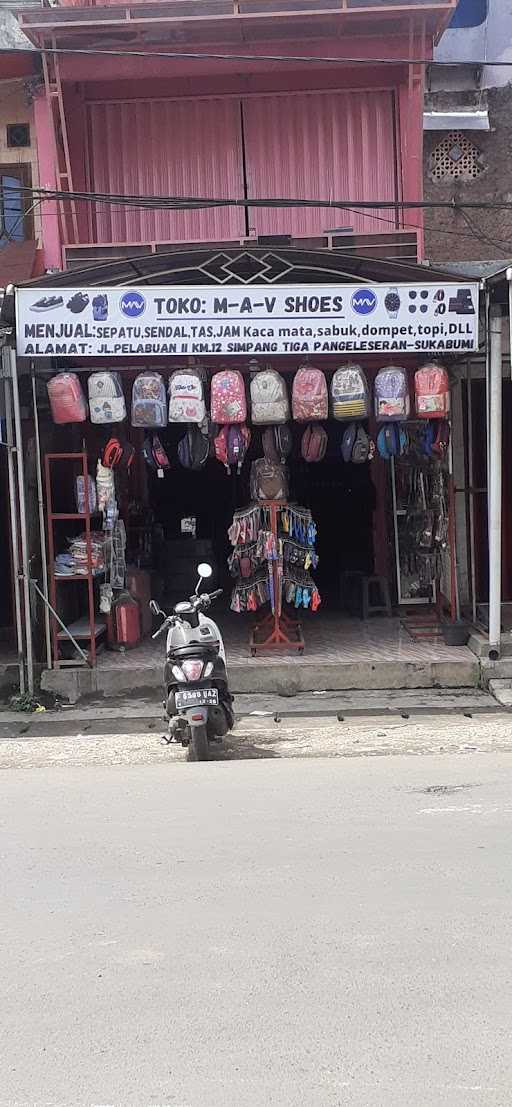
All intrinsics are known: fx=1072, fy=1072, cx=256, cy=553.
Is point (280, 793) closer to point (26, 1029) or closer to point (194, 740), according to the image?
point (194, 740)

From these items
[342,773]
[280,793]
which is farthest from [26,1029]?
[342,773]

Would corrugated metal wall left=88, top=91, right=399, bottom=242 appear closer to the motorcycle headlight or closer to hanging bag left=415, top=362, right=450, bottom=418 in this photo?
hanging bag left=415, top=362, right=450, bottom=418

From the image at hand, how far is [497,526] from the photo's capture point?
10.1 m

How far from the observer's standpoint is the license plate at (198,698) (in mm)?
7496

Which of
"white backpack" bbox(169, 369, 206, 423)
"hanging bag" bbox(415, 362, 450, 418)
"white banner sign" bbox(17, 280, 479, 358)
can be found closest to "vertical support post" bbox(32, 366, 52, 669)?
"white banner sign" bbox(17, 280, 479, 358)

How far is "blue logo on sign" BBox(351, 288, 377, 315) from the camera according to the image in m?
9.71

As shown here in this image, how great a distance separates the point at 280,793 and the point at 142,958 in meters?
2.50

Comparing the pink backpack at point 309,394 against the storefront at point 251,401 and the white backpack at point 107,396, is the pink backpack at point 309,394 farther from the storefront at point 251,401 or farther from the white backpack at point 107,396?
the white backpack at point 107,396

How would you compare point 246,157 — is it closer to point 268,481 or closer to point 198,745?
point 268,481

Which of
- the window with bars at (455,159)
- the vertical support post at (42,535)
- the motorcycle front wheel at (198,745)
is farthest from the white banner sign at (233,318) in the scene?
the window with bars at (455,159)

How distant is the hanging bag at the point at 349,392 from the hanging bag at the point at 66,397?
238cm

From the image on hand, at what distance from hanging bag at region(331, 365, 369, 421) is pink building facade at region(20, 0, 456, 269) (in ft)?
6.47

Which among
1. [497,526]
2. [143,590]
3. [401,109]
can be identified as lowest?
[143,590]

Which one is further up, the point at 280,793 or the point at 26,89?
the point at 26,89
